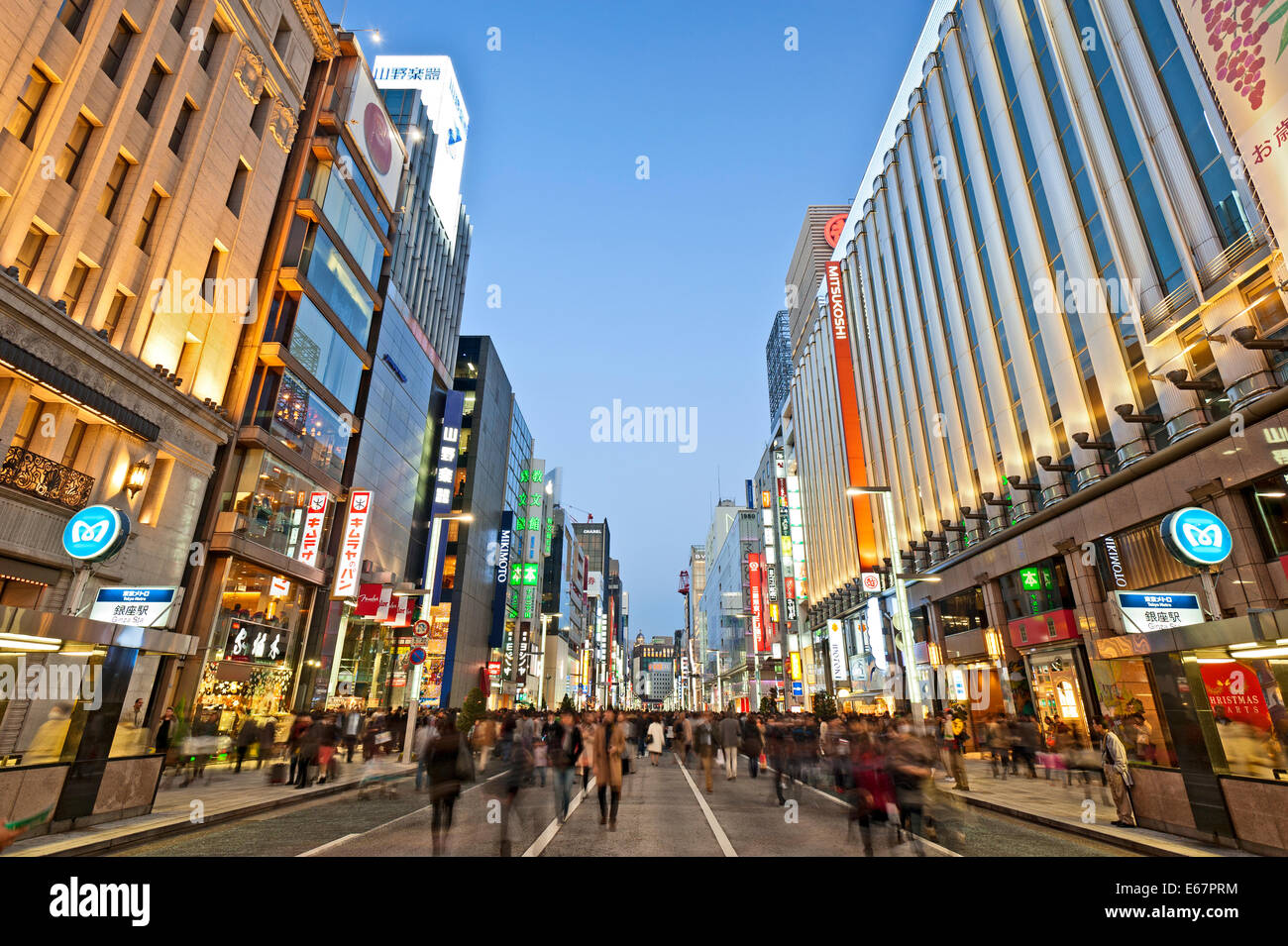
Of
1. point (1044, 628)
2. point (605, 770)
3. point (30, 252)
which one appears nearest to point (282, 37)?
point (30, 252)

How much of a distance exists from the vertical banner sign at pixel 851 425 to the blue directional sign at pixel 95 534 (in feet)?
122

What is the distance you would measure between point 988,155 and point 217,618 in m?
39.8

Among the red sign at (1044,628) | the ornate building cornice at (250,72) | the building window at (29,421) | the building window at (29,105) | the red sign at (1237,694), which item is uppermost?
the ornate building cornice at (250,72)

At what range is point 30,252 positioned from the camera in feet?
58.2

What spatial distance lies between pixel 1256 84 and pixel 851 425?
29.6 meters

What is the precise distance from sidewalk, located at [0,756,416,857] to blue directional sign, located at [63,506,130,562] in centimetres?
598

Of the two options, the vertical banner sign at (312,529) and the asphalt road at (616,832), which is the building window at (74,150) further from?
the asphalt road at (616,832)

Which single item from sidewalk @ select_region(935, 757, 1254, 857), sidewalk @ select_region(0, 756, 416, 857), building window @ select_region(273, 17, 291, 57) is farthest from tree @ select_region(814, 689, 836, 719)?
building window @ select_region(273, 17, 291, 57)

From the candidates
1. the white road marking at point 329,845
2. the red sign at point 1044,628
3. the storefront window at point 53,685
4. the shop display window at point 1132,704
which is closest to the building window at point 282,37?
the storefront window at point 53,685

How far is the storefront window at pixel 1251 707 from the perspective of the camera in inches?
391

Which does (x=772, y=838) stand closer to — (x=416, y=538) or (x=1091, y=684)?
(x=1091, y=684)

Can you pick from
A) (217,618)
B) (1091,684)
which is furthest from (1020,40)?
(217,618)

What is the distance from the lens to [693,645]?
187500mm

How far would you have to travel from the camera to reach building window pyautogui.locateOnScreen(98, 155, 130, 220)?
20516 millimetres
